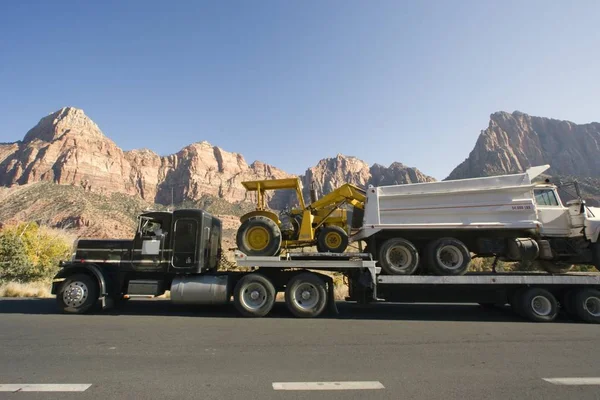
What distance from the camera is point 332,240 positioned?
867cm

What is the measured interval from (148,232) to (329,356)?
598 centimetres

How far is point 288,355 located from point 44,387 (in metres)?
2.99

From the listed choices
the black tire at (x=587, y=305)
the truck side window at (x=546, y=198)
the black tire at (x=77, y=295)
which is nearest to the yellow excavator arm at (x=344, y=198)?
the truck side window at (x=546, y=198)

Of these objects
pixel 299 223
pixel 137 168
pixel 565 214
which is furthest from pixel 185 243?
pixel 137 168

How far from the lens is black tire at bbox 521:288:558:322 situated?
303 inches

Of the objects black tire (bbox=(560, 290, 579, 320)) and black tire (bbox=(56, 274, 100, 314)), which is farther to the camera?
black tire (bbox=(56, 274, 100, 314))

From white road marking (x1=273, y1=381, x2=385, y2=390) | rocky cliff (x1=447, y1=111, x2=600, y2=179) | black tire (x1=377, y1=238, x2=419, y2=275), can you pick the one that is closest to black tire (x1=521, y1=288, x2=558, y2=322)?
black tire (x1=377, y1=238, x2=419, y2=275)

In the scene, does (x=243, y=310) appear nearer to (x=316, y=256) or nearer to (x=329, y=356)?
(x=316, y=256)

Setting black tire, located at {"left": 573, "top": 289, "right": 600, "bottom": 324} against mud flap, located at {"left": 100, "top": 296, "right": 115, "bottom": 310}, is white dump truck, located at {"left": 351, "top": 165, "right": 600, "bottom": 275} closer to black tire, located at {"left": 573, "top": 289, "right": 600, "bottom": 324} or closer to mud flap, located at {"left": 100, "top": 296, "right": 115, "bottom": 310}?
black tire, located at {"left": 573, "top": 289, "right": 600, "bottom": 324}

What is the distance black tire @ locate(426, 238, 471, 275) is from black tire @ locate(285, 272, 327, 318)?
8.88ft

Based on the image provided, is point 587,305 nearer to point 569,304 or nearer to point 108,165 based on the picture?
point 569,304

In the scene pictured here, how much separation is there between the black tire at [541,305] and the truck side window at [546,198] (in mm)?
2145

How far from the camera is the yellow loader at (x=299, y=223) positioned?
8.43 m

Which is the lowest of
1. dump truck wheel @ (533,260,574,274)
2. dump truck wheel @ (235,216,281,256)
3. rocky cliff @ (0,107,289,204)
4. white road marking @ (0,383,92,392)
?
white road marking @ (0,383,92,392)
